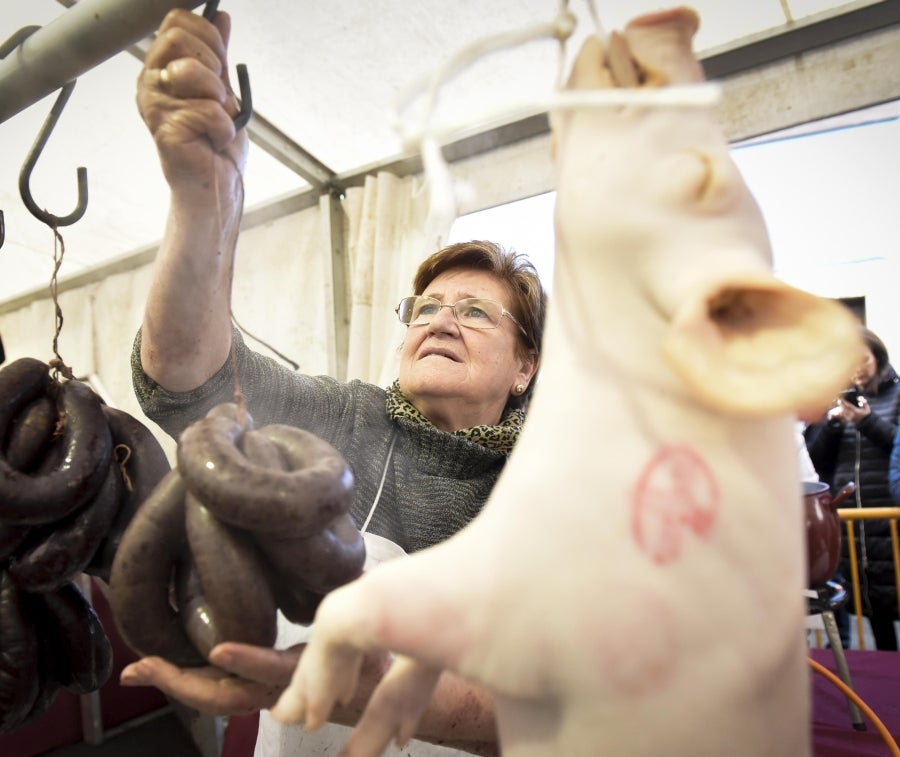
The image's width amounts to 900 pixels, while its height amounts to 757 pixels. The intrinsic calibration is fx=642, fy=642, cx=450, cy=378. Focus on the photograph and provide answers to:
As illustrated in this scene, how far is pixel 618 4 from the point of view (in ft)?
3.32

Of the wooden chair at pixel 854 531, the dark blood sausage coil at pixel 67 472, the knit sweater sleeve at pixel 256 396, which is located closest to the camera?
the dark blood sausage coil at pixel 67 472

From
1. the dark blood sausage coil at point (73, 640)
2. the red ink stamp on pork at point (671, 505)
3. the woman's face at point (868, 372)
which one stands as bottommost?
the dark blood sausage coil at point (73, 640)

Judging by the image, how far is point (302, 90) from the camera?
5.17 ft

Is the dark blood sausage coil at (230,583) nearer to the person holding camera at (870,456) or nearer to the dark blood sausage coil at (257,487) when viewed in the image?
the dark blood sausage coil at (257,487)

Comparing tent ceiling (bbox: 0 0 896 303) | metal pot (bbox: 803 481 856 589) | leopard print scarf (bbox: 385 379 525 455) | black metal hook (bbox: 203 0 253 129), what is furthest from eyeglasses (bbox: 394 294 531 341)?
metal pot (bbox: 803 481 856 589)

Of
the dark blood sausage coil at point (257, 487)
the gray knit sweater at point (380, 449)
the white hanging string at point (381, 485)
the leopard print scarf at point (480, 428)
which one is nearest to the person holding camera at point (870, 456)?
the leopard print scarf at point (480, 428)

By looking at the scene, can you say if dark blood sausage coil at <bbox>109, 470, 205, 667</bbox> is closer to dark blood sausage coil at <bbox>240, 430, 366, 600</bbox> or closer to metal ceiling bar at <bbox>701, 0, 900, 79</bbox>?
dark blood sausage coil at <bbox>240, 430, 366, 600</bbox>

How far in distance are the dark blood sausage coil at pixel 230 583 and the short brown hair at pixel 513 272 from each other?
92 centimetres

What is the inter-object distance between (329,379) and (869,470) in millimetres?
1903

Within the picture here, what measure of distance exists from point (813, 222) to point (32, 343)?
134 inches

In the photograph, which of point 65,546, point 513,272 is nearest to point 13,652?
point 65,546

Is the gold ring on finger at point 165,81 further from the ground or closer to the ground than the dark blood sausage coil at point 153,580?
further from the ground

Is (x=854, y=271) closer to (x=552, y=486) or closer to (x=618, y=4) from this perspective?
(x=618, y=4)

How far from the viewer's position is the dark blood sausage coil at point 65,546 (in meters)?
0.68
